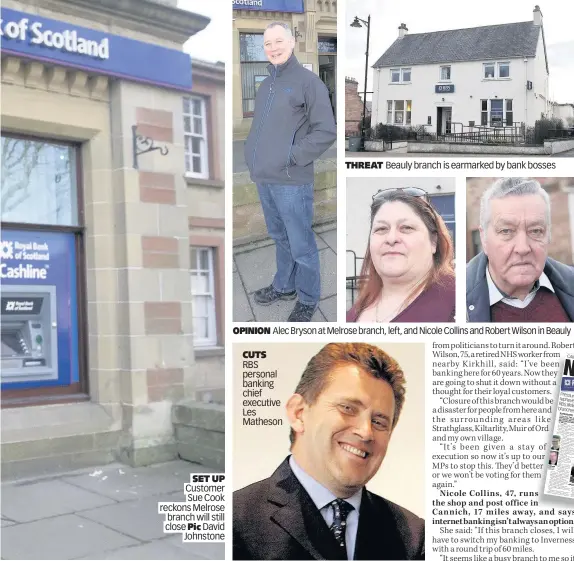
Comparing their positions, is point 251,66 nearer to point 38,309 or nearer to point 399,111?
point 399,111

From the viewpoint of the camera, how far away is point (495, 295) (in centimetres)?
234

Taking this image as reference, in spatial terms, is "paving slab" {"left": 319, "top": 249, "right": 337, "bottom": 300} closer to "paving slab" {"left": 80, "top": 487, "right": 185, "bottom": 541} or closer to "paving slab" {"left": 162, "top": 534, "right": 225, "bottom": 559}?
"paving slab" {"left": 162, "top": 534, "right": 225, "bottom": 559}

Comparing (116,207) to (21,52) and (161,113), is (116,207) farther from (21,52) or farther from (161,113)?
(21,52)

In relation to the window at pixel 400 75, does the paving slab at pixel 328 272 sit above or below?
below

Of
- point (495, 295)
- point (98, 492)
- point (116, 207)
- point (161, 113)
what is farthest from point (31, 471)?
point (495, 295)

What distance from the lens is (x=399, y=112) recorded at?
242 centimetres

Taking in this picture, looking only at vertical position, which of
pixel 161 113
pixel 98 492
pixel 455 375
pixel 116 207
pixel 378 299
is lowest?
pixel 98 492

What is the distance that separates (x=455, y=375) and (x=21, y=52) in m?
2.36

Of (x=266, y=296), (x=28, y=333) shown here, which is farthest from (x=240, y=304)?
(x=28, y=333)

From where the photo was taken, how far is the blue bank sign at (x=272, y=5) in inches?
93.6

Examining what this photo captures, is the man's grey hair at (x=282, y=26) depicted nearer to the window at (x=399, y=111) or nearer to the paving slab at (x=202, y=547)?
the window at (x=399, y=111)

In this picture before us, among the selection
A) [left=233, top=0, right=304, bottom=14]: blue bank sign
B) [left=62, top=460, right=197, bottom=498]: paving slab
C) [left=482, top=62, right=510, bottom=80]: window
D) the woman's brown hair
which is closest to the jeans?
the woman's brown hair

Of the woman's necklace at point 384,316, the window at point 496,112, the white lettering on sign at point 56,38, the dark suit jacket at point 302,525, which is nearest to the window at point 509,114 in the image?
the window at point 496,112

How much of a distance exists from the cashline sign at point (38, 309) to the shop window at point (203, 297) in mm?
572
